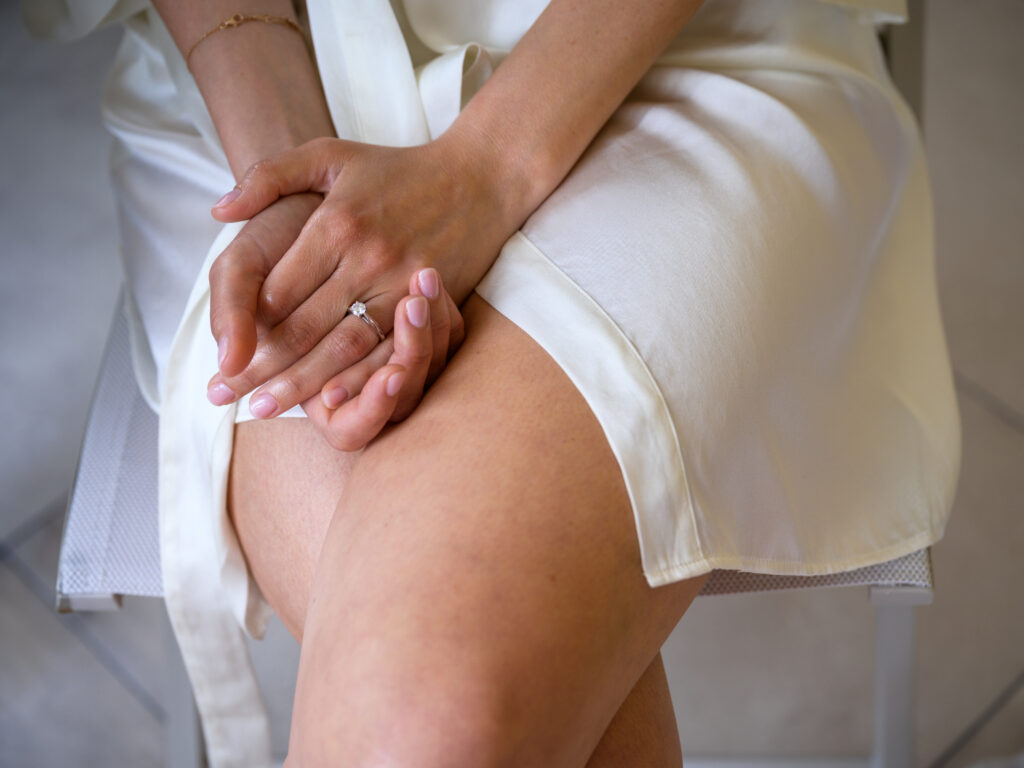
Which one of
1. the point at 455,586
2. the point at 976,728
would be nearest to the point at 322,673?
the point at 455,586

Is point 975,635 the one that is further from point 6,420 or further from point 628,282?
point 6,420

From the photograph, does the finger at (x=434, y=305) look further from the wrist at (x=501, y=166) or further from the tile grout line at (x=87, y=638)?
the tile grout line at (x=87, y=638)

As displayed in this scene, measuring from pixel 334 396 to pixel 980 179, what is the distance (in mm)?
1702

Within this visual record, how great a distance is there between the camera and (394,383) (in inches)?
21.1

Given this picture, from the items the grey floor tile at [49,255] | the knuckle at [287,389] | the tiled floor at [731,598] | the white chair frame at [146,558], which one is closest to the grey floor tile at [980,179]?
the tiled floor at [731,598]

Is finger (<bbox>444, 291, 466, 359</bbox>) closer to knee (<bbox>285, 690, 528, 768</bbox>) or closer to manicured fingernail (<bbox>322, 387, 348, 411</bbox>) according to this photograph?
manicured fingernail (<bbox>322, 387, 348, 411</bbox>)

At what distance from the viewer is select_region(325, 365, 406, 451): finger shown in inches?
21.1

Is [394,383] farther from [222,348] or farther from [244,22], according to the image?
[244,22]

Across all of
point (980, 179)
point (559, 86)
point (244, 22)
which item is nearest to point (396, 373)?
point (559, 86)

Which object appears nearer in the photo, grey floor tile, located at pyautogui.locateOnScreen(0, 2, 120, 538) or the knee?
the knee

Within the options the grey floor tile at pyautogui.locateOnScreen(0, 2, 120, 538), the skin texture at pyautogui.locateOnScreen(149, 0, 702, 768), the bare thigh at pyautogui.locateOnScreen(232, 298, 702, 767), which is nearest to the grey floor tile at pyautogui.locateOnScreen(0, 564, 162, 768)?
the grey floor tile at pyautogui.locateOnScreen(0, 2, 120, 538)

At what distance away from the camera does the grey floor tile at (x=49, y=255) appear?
1550mm

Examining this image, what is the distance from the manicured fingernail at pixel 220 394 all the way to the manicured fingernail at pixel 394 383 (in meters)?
0.11

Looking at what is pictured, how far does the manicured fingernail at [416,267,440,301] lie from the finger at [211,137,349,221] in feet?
0.40
